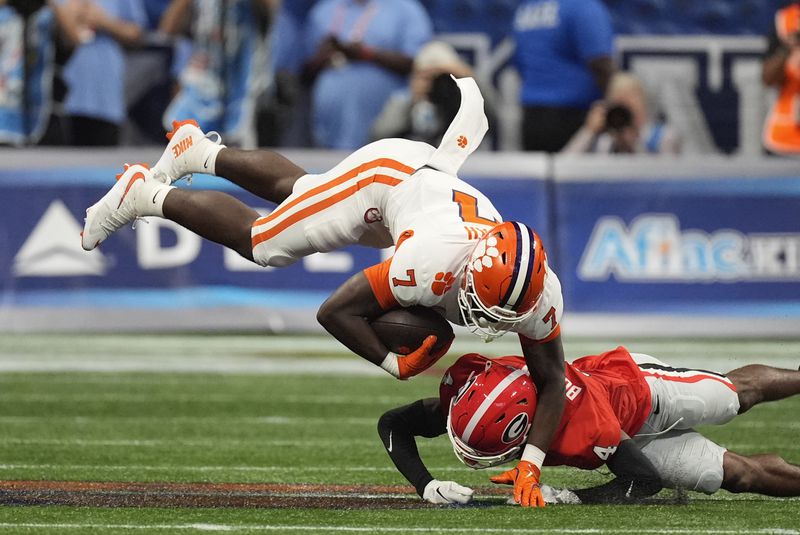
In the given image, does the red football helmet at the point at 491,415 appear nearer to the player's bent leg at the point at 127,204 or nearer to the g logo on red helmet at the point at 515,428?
the g logo on red helmet at the point at 515,428

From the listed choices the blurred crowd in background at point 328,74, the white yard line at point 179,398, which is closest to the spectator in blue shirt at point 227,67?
the blurred crowd in background at point 328,74

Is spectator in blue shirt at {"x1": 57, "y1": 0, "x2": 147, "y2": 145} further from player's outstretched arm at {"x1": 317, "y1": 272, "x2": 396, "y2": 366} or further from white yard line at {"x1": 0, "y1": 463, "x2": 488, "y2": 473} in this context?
player's outstretched arm at {"x1": 317, "y1": 272, "x2": 396, "y2": 366}

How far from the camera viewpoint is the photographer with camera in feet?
35.7

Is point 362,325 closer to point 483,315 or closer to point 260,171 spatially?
point 483,315

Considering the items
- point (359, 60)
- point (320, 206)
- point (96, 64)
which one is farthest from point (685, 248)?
point (320, 206)

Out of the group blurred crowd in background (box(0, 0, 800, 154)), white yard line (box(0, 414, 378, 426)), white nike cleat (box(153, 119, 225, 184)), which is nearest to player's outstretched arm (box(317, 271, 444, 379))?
white nike cleat (box(153, 119, 225, 184))

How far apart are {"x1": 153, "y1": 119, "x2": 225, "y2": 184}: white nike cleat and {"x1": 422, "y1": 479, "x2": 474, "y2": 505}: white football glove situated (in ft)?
5.85

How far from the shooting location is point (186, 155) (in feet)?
20.4

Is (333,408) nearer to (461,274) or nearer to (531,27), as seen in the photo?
(461,274)

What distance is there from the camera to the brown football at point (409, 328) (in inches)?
203

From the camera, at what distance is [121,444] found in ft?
21.7

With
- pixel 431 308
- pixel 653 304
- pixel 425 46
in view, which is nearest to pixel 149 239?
pixel 425 46

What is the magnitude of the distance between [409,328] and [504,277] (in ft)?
1.64

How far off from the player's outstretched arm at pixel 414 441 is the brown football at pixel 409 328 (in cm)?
22
